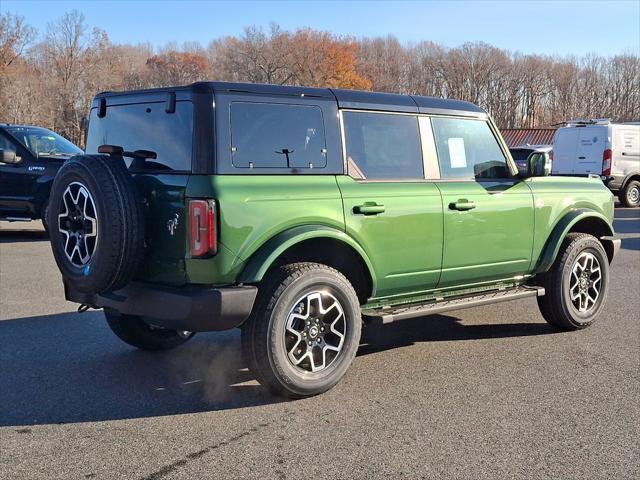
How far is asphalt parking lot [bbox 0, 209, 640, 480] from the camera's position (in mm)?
3379

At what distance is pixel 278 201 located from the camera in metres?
4.10

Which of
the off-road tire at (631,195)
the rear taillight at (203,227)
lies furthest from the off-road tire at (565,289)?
the off-road tire at (631,195)

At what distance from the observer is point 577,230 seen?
6383 millimetres

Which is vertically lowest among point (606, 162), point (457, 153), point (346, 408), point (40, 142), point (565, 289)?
point (346, 408)

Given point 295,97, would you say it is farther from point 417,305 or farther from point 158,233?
point 417,305

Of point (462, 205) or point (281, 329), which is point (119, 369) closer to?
point (281, 329)

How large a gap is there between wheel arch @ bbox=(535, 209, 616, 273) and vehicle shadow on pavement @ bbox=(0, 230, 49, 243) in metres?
9.10

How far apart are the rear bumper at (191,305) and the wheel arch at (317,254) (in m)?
0.14

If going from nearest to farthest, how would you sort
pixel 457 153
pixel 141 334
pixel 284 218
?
pixel 284 218, pixel 141 334, pixel 457 153

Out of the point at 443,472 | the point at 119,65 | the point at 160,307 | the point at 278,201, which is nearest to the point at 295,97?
the point at 278,201

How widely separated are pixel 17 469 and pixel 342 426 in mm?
1720

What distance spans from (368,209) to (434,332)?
1.87 m

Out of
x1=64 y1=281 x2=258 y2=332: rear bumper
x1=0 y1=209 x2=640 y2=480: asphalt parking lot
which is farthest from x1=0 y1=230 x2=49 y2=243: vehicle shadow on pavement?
x1=64 y1=281 x2=258 y2=332: rear bumper

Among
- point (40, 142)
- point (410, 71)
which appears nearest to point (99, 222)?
point (40, 142)
